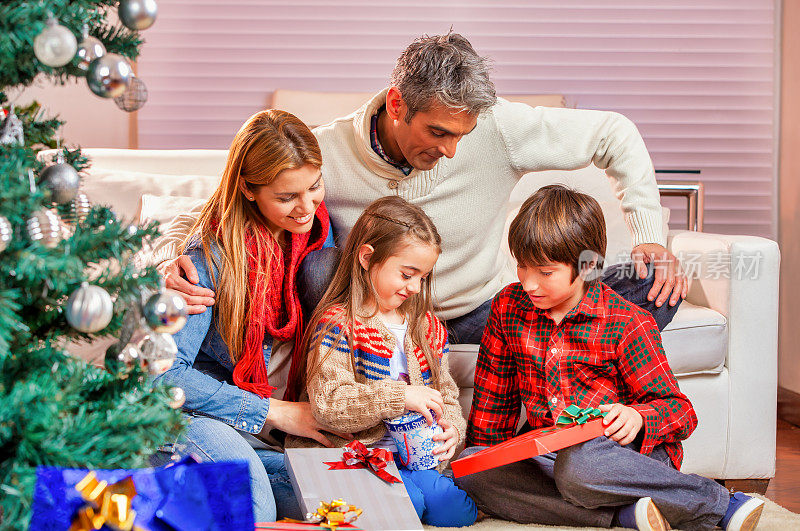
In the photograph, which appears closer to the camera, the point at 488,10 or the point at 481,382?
the point at 481,382

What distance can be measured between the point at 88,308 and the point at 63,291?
0.06 m

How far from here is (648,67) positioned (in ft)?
10.8

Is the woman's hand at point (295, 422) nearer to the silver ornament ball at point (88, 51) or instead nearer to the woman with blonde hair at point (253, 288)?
the woman with blonde hair at point (253, 288)

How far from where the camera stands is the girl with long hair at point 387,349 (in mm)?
1527

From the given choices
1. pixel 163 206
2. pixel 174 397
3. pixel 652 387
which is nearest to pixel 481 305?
pixel 652 387

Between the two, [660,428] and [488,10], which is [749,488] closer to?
[660,428]

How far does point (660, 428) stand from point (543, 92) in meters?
2.05

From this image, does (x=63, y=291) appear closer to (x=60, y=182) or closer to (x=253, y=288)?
(x=60, y=182)

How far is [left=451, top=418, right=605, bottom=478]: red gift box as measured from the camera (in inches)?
55.3

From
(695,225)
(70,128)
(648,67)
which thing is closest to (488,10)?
(648,67)

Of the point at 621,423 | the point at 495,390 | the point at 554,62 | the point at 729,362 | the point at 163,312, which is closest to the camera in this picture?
the point at 163,312

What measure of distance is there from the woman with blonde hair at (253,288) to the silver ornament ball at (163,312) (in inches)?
25.7

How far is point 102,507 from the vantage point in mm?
791

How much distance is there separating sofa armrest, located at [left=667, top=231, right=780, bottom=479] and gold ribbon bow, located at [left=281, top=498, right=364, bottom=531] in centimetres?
115
